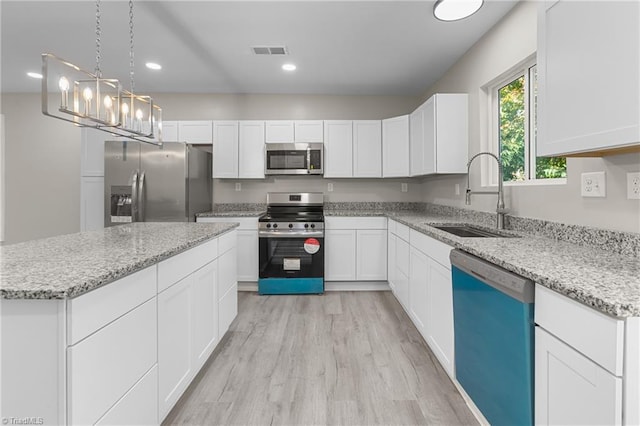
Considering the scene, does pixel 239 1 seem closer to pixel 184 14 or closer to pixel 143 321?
pixel 184 14

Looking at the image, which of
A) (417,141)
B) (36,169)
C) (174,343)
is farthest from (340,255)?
(36,169)

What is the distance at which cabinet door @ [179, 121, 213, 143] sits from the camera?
4.27m

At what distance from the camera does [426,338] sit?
2.44 m

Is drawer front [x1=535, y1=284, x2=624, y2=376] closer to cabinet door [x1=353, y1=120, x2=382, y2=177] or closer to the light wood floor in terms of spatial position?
the light wood floor

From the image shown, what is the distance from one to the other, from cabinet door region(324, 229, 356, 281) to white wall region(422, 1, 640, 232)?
1156mm

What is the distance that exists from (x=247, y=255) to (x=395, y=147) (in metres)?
2.23

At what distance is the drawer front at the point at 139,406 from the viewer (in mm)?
1178

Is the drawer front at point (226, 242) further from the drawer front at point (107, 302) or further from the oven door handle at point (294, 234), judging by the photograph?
the oven door handle at point (294, 234)

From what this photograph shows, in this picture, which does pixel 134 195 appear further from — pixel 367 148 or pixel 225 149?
pixel 367 148

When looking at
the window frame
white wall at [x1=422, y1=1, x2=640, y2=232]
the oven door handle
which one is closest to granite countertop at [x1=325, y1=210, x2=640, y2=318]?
white wall at [x1=422, y1=1, x2=640, y2=232]

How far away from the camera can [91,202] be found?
397 centimetres

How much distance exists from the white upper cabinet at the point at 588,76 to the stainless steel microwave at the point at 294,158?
2872mm

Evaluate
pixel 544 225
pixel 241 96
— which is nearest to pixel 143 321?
pixel 544 225

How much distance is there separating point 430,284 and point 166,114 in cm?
407
